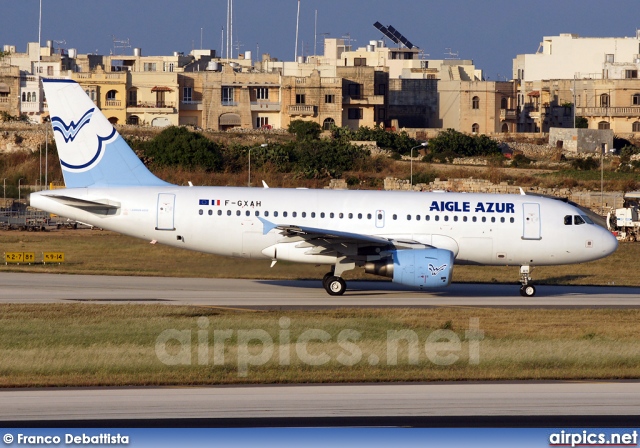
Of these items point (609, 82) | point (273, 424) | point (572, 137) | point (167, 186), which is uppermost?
point (609, 82)

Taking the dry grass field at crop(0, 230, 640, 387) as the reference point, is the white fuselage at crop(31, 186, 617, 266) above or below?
above

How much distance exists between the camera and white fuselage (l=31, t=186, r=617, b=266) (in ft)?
108

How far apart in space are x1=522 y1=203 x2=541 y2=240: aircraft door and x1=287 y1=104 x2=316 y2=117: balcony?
3133 inches

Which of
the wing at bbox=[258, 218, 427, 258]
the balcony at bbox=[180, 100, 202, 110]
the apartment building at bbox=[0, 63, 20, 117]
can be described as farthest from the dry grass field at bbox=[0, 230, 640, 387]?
the apartment building at bbox=[0, 63, 20, 117]

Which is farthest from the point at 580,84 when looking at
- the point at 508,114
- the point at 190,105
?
the point at 190,105

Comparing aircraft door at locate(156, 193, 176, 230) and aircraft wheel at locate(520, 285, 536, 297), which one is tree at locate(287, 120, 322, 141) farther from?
aircraft door at locate(156, 193, 176, 230)

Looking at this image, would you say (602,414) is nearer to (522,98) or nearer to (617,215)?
(617,215)

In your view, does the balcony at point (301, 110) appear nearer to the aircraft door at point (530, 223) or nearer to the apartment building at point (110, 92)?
the apartment building at point (110, 92)

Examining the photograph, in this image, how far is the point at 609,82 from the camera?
121m

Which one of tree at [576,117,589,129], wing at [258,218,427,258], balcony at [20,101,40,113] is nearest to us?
wing at [258,218,427,258]

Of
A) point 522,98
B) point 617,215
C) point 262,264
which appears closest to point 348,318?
point 262,264

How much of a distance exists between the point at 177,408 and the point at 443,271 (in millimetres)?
15230

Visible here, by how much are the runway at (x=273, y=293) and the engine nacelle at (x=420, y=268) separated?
0.72 m

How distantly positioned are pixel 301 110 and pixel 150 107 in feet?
55.3
